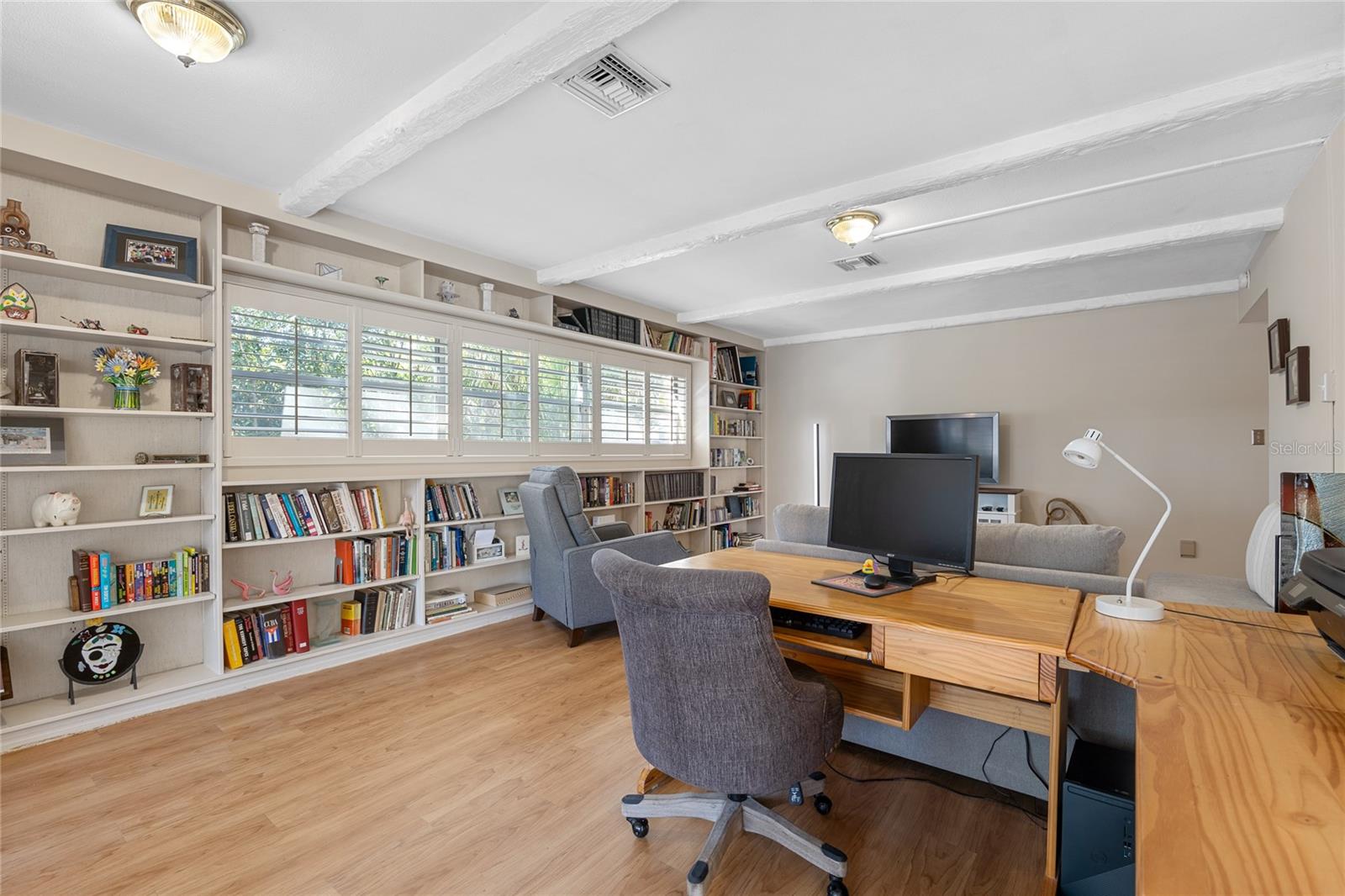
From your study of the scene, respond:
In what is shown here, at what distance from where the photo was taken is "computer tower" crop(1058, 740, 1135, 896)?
4.62 feet

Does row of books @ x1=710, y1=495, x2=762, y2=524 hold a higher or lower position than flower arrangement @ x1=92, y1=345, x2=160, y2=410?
lower

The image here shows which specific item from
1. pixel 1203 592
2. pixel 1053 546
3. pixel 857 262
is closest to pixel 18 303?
pixel 1053 546

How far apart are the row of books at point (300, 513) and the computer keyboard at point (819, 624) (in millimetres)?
2674

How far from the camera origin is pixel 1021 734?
79.0 inches

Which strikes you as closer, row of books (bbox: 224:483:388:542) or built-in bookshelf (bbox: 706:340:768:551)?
row of books (bbox: 224:483:388:542)

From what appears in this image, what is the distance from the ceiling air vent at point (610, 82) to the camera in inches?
80.0

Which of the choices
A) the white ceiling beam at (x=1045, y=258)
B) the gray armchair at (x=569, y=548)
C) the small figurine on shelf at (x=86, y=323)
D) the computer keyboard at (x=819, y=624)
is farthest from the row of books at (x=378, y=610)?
the white ceiling beam at (x=1045, y=258)

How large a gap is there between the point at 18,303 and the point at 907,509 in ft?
12.1

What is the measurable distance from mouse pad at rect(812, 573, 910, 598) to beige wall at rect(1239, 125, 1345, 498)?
6.89ft

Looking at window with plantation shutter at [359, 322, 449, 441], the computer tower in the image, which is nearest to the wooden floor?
the computer tower

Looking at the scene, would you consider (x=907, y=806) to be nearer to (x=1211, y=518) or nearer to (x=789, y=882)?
(x=789, y=882)

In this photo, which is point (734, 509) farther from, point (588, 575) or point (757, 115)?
point (757, 115)

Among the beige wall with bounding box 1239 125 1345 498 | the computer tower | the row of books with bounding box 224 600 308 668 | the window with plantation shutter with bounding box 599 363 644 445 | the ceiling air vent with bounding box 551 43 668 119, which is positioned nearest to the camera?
the computer tower

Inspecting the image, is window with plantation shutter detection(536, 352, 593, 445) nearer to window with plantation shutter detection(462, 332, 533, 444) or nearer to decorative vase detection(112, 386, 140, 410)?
window with plantation shutter detection(462, 332, 533, 444)
